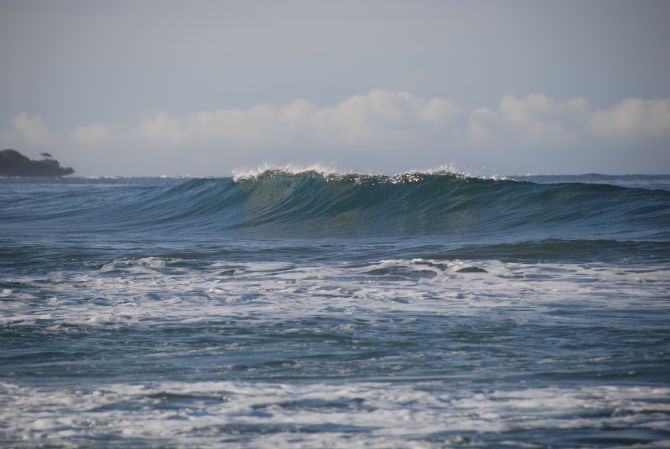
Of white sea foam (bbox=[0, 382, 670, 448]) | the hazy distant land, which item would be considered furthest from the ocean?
the hazy distant land

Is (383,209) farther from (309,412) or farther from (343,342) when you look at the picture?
(309,412)

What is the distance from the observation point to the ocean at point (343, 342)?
11.3 ft

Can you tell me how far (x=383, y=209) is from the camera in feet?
59.8

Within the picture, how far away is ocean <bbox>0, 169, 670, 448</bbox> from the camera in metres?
3.44

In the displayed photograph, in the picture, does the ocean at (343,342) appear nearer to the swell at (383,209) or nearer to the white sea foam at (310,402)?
the white sea foam at (310,402)

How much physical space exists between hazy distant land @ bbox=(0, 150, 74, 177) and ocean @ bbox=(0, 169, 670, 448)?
99.9 m

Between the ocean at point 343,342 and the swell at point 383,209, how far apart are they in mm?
990

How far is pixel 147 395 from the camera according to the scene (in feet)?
12.9

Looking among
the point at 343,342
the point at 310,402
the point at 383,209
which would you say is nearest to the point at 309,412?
the point at 310,402

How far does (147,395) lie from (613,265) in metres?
6.76

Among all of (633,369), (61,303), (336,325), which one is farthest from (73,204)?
(633,369)

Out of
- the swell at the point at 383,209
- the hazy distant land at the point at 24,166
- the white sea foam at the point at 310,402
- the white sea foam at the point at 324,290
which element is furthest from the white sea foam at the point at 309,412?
the hazy distant land at the point at 24,166

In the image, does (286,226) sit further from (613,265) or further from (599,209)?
(613,265)

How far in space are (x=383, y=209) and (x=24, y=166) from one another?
99530mm
